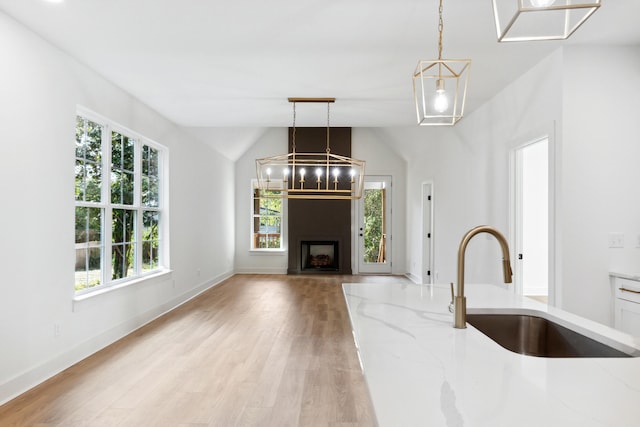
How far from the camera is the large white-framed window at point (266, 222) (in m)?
9.38

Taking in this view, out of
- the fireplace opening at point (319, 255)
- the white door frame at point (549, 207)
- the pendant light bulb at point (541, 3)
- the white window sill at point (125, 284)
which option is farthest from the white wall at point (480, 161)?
the white window sill at point (125, 284)

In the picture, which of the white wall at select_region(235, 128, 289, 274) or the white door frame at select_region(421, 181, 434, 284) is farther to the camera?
the white wall at select_region(235, 128, 289, 274)

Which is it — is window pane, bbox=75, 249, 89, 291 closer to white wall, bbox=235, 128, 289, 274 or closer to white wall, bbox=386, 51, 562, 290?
white wall, bbox=386, 51, 562, 290

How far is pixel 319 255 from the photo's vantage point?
30.8 ft

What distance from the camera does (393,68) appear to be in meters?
3.74

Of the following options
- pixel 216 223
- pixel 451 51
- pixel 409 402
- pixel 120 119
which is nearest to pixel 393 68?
pixel 451 51

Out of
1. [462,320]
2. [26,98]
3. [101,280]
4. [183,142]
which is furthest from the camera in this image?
[183,142]

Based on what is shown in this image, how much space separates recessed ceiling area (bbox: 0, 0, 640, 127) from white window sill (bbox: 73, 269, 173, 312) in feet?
6.71

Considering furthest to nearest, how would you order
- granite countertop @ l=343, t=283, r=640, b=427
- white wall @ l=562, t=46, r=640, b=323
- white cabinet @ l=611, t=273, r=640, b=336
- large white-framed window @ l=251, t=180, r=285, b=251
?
large white-framed window @ l=251, t=180, r=285, b=251 → white wall @ l=562, t=46, r=640, b=323 → white cabinet @ l=611, t=273, r=640, b=336 → granite countertop @ l=343, t=283, r=640, b=427

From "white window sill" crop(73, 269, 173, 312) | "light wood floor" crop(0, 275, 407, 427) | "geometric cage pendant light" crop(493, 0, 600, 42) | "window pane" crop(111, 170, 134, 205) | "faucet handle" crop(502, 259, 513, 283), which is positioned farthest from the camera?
"window pane" crop(111, 170, 134, 205)

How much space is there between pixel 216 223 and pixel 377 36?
557 centimetres

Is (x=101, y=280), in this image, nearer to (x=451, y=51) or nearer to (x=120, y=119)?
(x=120, y=119)

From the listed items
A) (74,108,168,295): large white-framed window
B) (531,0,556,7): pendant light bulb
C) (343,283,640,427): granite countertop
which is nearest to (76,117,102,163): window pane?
(74,108,168,295): large white-framed window

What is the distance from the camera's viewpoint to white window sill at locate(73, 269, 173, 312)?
11.8 feet
